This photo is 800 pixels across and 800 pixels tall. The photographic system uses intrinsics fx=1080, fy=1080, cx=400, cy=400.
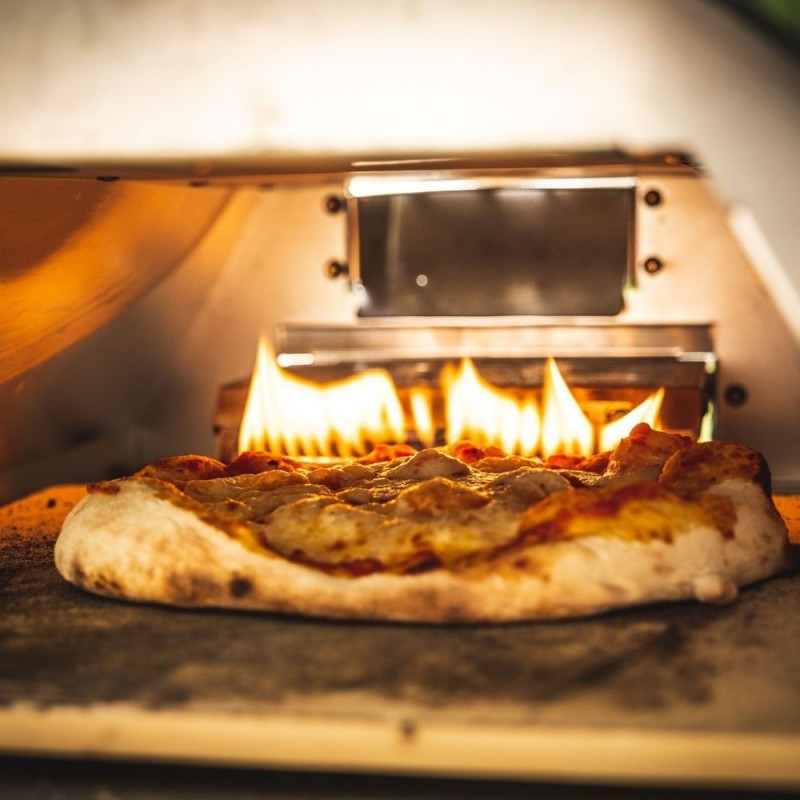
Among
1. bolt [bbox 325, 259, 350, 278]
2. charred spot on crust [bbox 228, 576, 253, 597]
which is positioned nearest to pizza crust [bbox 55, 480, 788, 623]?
charred spot on crust [bbox 228, 576, 253, 597]

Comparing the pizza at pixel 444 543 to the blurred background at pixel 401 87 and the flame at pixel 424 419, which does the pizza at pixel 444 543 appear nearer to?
the blurred background at pixel 401 87

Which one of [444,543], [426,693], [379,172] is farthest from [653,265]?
[426,693]

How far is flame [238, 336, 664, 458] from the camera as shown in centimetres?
210

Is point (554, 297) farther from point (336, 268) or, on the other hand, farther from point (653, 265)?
point (336, 268)

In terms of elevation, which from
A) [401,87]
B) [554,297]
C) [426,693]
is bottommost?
[426,693]

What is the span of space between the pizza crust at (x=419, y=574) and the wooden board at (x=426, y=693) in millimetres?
25

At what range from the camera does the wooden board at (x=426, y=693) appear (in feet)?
3.37

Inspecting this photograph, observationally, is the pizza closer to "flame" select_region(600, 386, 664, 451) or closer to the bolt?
"flame" select_region(600, 386, 664, 451)

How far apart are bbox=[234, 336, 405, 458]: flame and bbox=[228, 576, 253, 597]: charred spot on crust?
801 mm

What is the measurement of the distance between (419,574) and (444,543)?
0.07 metres

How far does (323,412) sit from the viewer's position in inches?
87.0

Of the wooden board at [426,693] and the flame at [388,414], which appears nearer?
the wooden board at [426,693]

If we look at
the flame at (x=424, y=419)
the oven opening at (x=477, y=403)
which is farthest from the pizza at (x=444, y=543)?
the flame at (x=424, y=419)

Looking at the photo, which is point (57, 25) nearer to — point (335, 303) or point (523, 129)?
point (523, 129)
